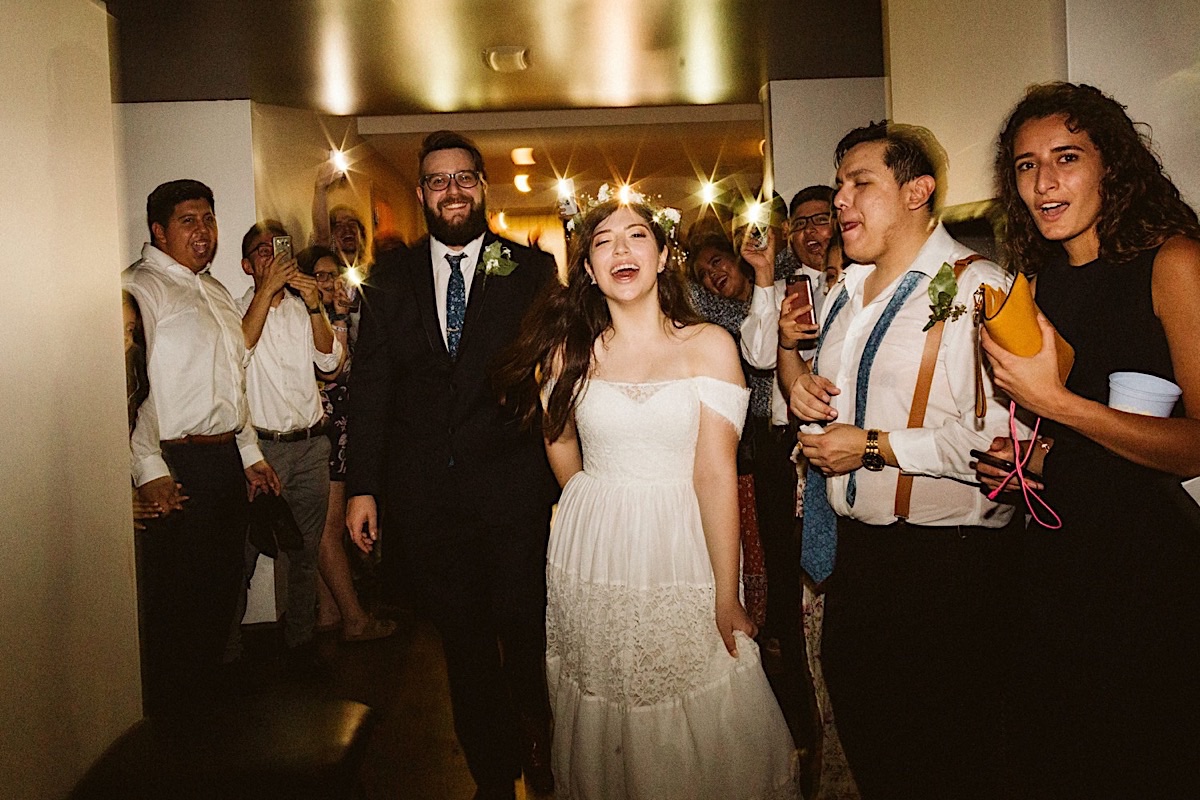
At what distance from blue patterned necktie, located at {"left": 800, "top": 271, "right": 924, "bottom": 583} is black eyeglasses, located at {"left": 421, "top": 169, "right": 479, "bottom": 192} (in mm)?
1110

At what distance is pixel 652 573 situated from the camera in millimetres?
2059

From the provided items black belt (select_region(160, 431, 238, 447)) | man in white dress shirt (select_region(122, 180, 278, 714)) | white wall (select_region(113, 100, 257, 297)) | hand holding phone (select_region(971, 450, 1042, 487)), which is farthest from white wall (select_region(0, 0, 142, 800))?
white wall (select_region(113, 100, 257, 297))

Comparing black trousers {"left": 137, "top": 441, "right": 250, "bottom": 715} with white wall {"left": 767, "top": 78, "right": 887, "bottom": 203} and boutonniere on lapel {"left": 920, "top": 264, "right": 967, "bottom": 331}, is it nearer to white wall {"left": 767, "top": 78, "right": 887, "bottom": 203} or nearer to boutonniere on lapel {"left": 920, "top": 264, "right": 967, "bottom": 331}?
boutonniere on lapel {"left": 920, "top": 264, "right": 967, "bottom": 331}

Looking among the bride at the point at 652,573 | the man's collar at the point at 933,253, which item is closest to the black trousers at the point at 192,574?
the bride at the point at 652,573

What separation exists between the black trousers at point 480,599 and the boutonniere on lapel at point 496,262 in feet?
2.20

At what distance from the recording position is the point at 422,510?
97.3 inches

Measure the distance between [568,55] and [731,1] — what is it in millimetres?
1187

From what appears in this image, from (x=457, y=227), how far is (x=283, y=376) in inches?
67.0

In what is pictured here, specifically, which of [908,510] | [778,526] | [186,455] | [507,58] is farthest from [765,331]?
[507,58]

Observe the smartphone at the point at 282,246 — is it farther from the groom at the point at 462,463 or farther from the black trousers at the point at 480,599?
the black trousers at the point at 480,599

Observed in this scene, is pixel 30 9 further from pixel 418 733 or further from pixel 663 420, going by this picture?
pixel 418 733

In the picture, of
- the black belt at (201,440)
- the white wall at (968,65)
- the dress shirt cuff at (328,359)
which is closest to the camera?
the white wall at (968,65)

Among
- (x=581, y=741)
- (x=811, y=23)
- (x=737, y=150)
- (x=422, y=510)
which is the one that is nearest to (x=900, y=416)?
(x=581, y=741)

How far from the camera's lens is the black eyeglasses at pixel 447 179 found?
2.56 metres
